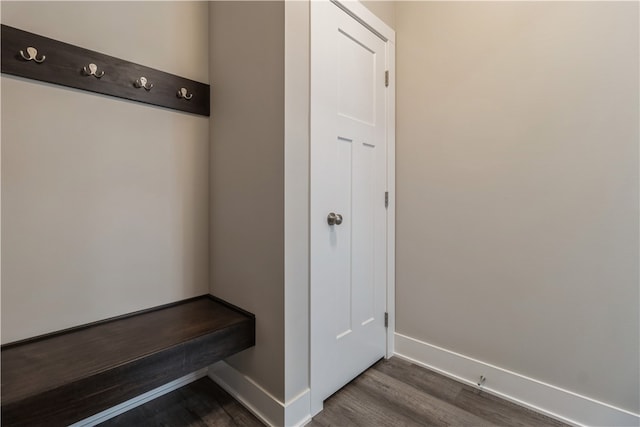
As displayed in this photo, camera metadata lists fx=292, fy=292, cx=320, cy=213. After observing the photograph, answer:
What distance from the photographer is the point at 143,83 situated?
1.45m

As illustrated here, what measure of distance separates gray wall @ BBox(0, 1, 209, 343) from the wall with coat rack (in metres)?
0.04

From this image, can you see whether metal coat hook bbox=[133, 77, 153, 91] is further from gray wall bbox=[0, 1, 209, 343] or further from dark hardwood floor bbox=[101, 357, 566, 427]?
dark hardwood floor bbox=[101, 357, 566, 427]

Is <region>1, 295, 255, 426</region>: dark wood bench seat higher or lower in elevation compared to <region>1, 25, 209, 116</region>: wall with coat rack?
lower

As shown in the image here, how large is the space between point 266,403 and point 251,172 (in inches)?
43.8

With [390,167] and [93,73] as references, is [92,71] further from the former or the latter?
[390,167]

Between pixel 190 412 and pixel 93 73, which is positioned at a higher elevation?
pixel 93 73

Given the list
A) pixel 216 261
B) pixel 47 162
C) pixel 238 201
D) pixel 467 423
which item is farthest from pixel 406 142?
pixel 47 162

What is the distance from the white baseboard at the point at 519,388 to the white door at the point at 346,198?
259 millimetres

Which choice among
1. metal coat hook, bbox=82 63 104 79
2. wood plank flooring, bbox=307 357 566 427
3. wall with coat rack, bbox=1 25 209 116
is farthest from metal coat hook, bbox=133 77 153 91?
wood plank flooring, bbox=307 357 566 427

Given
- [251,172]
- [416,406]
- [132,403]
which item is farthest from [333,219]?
[132,403]

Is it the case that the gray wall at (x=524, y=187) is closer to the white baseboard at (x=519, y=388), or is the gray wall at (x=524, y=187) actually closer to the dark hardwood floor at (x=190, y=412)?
the white baseboard at (x=519, y=388)

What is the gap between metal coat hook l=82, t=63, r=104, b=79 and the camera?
1.28 metres

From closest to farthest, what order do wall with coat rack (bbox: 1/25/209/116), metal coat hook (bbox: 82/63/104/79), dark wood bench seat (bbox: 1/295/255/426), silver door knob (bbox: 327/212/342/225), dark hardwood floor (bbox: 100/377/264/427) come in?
dark wood bench seat (bbox: 1/295/255/426), wall with coat rack (bbox: 1/25/209/116), metal coat hook (bbox: 82/63/104/79), dark hardwood floor (bbox: 100/377/264/427), silver door knob (bbox: 327/212/342/225)

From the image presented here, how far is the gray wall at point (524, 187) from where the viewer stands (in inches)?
50.8
